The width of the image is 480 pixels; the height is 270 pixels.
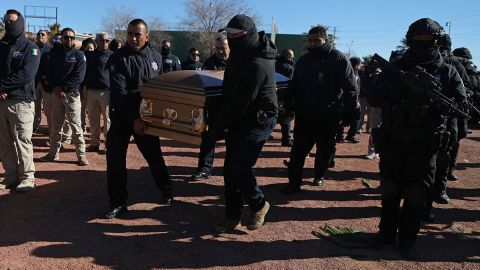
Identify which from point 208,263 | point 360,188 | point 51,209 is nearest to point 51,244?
point 51,209

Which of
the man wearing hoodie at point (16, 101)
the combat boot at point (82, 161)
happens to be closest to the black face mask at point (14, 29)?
the man wearing hoodie at point (16, 101)

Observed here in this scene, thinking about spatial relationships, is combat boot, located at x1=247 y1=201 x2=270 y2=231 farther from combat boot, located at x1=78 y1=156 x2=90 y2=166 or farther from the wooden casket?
combat boot, located at x1=78 y1=156 x2=90 y2=166

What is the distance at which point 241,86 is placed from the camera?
4035 mm

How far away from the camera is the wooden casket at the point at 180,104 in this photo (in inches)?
167

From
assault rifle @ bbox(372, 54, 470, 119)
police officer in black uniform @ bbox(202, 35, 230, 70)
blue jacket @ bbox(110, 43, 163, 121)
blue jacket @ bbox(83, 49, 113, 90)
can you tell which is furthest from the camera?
blue jacket @ bbox(83, 49, 113, 90)

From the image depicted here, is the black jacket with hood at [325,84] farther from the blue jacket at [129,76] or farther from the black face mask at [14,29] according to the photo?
the black face mask at [14,29]

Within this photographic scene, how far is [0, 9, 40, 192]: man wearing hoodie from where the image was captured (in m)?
5.32

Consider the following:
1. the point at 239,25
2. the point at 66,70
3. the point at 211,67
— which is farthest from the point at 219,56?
the point at 66,70

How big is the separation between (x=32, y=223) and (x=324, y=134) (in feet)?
11.6

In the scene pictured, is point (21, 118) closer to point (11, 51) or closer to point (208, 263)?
point (11, 51)

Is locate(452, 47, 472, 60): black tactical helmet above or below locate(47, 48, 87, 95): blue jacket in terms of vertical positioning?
above

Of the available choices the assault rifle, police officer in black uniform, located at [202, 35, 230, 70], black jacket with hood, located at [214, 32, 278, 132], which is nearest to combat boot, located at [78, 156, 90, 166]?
police officer in black uniform, located at [202, 35, 230, 70]

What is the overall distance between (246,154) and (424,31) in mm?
1921

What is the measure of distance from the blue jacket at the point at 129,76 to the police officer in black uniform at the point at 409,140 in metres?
2.35
